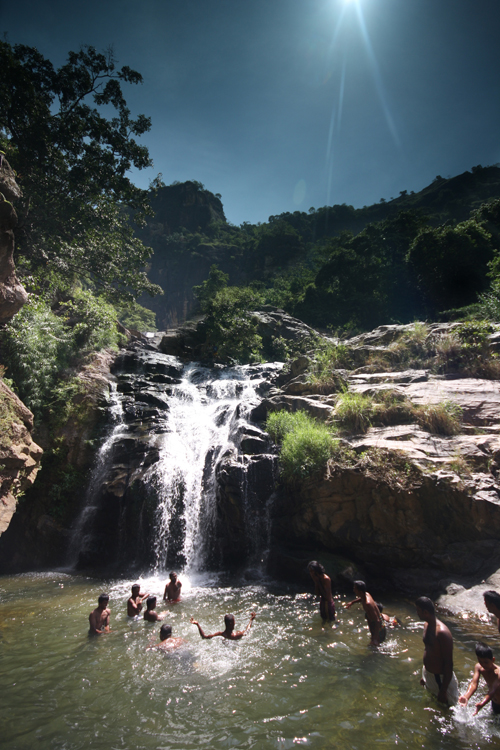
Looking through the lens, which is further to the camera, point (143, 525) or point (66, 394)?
point (66, 394)

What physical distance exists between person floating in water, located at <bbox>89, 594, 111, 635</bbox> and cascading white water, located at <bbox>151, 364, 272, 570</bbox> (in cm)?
341

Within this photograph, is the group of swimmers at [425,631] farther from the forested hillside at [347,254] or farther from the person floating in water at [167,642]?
the forested hillside at [347,254]

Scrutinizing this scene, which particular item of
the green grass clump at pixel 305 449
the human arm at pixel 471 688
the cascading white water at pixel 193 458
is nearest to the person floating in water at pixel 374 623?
the human arm at pixel 471 688

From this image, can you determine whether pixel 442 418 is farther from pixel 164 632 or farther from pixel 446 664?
pixel 164 632

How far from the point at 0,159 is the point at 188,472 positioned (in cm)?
953

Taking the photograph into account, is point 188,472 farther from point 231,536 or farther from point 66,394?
point 66,394

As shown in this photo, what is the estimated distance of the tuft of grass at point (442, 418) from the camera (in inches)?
337

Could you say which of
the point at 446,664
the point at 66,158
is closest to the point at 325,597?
the point at 446,664

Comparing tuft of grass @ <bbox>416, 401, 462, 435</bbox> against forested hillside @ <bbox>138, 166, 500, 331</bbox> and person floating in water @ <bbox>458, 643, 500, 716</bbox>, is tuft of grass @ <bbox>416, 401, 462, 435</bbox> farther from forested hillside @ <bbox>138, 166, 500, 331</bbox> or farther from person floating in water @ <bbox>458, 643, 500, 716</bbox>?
forested hillside @ <bbox>138, 166, 500, 331</bbox>

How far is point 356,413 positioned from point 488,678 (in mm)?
6897

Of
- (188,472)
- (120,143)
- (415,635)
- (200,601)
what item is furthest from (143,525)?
(120,143)

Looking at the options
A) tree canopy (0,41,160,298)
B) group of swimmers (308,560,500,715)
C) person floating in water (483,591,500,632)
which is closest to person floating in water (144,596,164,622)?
group of swimmers (308,560,500,715)

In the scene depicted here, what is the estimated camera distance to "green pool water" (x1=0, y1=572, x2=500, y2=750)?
3475mm

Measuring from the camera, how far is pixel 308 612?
21.4ft
